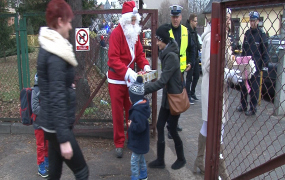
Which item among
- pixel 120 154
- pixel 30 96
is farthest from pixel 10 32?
pixel 120 154

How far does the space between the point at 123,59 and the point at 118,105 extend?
0.68 meters

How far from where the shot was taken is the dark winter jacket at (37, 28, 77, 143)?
2.30 metres

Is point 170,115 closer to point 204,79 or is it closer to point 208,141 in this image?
point 204,79

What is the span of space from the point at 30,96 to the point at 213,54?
2317 millimetres

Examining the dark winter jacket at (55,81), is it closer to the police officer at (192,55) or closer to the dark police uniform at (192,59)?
the dark police uniform at (192,59)

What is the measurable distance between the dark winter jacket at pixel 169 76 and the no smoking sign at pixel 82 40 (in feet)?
4.99

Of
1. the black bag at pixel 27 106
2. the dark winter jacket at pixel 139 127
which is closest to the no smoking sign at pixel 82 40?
the black bag at pixel 27 106

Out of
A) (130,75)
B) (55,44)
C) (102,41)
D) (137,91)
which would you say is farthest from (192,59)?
(55,44)

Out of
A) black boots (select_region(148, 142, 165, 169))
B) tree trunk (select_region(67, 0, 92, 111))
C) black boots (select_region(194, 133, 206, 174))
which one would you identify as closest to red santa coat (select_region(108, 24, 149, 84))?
tree trunk (select_region(67, 0, 92, 111))

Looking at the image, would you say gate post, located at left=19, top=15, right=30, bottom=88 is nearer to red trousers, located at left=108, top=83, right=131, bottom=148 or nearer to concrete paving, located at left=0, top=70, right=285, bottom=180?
concrete paving, located at left=0, top=70, right=285, bottom=180

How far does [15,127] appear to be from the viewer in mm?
5383

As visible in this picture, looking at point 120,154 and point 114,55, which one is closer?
point 114,55

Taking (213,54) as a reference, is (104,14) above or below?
above

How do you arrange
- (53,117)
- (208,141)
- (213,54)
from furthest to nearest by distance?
1. (208,141)
2. (213,54)
3. (53,117)
